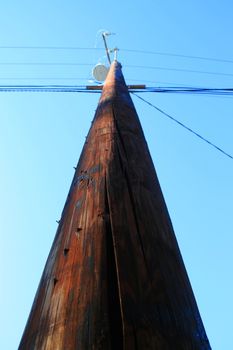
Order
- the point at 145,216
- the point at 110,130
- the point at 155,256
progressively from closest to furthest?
the point at 155,256 < the point at 145,216 < the point at 110,130

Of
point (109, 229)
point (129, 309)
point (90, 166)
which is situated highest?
point (90, 166)

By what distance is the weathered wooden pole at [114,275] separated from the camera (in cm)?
143

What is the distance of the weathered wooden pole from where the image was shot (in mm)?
1427

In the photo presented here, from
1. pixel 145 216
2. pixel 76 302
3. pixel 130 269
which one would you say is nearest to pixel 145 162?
pixel 145 216

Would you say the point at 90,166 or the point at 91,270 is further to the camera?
the point at 90,166

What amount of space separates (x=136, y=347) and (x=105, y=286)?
26 cm

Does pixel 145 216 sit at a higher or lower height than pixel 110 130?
lower

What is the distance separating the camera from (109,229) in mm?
1844

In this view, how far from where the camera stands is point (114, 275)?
1.61 m

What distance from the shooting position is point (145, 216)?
6.58ft

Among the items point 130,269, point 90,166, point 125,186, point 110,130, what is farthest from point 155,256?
point 110,130

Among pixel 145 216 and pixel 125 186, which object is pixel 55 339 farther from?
pixel 125 186

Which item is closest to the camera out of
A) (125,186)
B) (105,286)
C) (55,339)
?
(55,339)

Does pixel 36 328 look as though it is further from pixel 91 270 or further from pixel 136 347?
pixel 136 347
